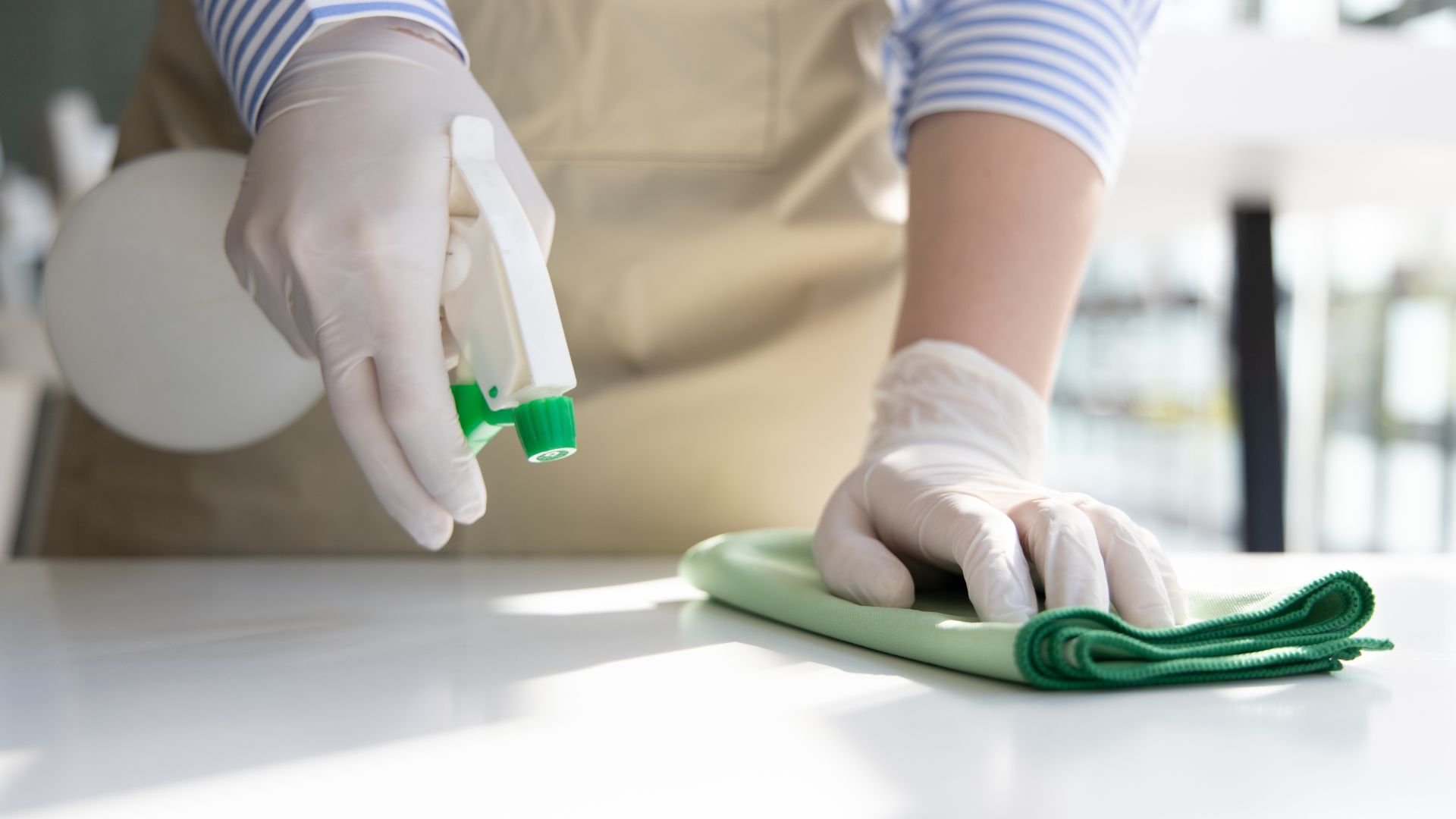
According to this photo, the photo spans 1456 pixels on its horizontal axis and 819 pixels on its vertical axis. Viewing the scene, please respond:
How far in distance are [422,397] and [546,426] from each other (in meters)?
0.10

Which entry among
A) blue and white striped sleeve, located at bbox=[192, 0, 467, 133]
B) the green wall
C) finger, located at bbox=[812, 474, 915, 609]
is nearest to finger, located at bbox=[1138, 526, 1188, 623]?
finger, located at bbox=[812, 474, 915, 609]

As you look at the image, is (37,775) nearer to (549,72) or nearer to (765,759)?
(765,759)

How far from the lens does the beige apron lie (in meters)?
0.83

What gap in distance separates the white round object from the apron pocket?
25 cm

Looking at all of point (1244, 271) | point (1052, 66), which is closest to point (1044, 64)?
point (1052, 66)

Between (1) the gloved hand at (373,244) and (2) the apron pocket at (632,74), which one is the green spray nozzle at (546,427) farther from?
(2) the apron pocket at (632,74)

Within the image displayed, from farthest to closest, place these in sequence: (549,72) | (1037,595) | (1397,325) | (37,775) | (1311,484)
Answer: (1397,325) → (1311,484) → (549,72) → (1037,595) → (37,775)

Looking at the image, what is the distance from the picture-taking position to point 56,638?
1.73 feet

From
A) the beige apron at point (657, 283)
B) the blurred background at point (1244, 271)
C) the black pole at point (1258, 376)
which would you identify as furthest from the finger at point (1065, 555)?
the black pole at point (1258, 376)

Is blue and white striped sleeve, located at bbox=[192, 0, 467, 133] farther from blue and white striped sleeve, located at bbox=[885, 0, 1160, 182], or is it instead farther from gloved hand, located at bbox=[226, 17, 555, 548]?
blue and white striped sleeve, located at bbox=[885, 0, 1160, 182]

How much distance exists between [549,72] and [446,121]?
30 centimetres

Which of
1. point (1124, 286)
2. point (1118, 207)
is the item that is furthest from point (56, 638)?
point (1124, 286)

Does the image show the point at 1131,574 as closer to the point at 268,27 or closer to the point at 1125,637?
the point at 1125,637

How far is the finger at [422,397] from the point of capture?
1.70 feet
